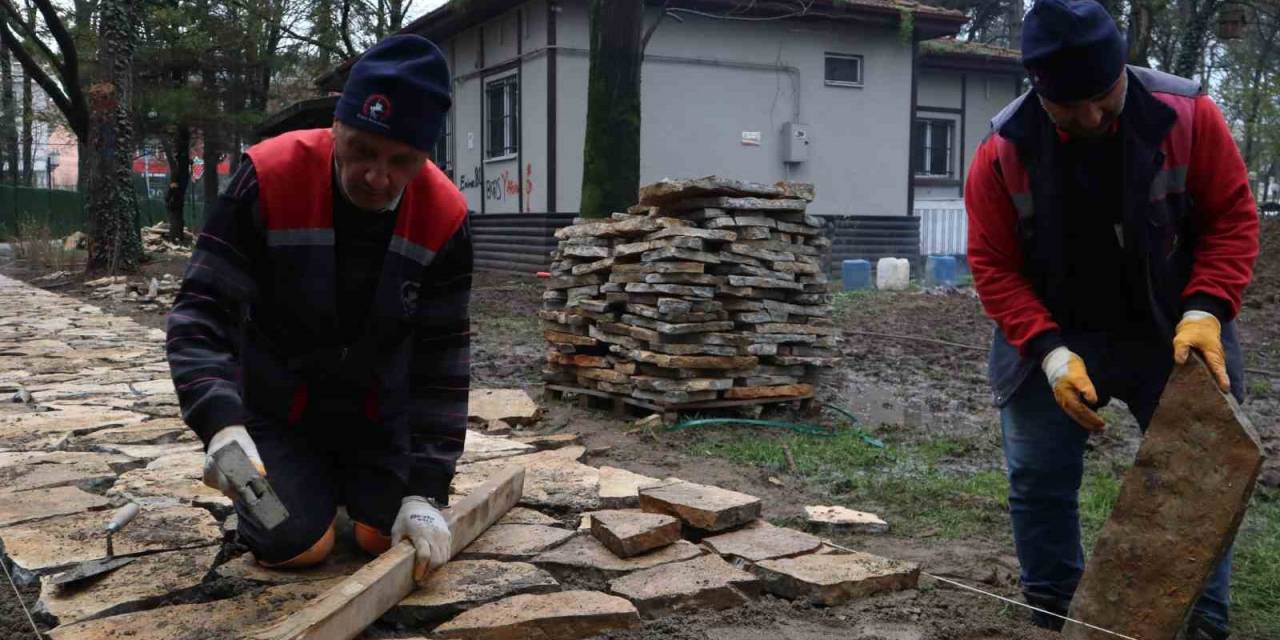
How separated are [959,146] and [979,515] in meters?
17.4

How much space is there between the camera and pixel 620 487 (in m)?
4.08

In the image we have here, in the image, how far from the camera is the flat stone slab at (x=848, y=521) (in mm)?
3914

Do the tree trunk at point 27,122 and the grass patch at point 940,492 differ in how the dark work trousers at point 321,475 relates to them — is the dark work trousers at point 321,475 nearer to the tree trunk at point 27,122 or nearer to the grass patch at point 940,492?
the grass patch at point 940,492

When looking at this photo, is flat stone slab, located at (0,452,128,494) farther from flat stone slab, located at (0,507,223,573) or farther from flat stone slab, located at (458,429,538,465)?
flat stone slab, located at (458,429,538,465)

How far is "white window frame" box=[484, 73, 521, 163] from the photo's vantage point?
1661cm

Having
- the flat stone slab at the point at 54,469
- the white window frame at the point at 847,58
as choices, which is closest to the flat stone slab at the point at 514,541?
the flat stone slab at the point at 54,469

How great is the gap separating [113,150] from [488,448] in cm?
1361

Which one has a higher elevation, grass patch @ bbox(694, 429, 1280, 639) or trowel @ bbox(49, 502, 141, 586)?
trowel @ bbox(49, 502, 141, 586)

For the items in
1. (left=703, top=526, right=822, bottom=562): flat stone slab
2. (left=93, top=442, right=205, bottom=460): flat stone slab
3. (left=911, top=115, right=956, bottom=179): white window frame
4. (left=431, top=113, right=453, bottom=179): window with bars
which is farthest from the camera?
(left=911, top=115, right=956, bottom=179): white window frame

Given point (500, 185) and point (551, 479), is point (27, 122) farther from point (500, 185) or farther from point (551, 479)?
point (551, 479)

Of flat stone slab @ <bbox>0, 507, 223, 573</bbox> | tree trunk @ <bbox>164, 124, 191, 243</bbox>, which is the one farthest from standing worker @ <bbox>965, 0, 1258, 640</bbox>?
tree trunk @ <bbox>164, 124, 191, 243</bbox>

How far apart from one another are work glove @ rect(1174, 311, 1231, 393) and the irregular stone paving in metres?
1.04

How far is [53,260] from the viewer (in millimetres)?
19234

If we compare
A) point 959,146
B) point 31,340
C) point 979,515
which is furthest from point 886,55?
point 979,515
